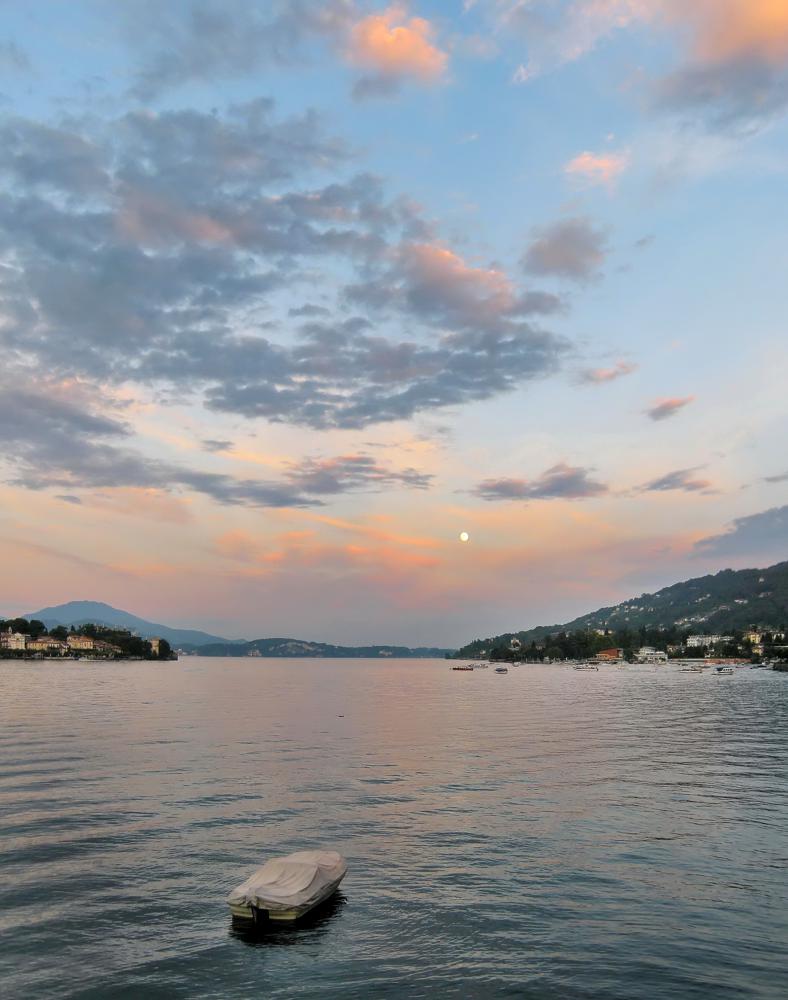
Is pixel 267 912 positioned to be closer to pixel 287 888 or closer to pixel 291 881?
pixel 287 888

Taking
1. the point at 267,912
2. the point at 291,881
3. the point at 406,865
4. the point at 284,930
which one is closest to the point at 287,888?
the point at 291,881

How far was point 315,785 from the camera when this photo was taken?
188 ft

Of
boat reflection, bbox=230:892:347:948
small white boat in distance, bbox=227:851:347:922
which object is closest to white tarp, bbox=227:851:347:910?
small white boat in distance, bbox=227:851:347:922

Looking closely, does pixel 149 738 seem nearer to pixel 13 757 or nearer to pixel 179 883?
pixel 13 757

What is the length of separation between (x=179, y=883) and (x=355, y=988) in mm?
13457

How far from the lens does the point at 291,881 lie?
3084cm

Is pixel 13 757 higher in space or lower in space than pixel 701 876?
higher

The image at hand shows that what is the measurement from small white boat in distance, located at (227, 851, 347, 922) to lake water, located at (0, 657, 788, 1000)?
3.04 ft

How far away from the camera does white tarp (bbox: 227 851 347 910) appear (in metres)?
29.3

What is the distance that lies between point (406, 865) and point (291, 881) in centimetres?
856

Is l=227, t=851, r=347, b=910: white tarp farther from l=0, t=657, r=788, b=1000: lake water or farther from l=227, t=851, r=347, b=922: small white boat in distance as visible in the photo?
l=0, t=657, r=788, b=1000: lake water

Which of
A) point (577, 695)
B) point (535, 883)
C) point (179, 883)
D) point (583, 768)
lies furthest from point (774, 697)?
point (179, 883)

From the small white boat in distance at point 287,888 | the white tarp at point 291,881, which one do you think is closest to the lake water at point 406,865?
the small white boat in distance at point 287,888

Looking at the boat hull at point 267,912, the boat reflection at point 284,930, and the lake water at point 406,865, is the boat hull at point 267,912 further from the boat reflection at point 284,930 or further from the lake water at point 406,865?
the lake water at point 406,865
